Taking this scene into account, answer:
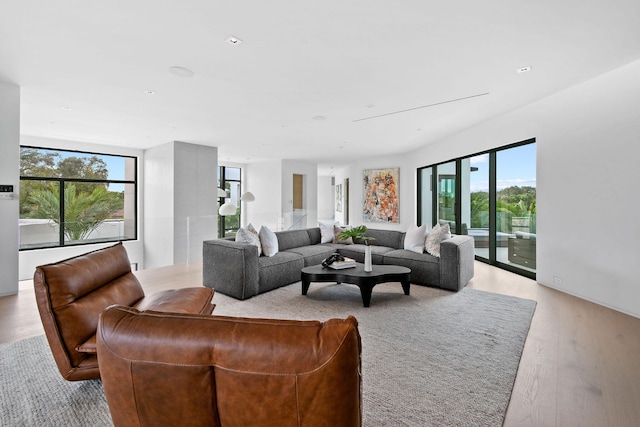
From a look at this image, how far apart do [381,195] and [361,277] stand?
6300mm

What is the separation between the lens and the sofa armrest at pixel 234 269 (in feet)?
12.9

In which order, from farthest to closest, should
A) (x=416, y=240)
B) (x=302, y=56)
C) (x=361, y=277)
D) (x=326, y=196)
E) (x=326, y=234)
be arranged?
1. (x=326, y=196)
2. (x=326, y=234)
3. (x=416, y=240)
4. (x=361, y=277)
5. (x=302, y=56)

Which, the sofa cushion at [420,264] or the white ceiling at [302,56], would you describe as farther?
the sofa cushion at [420,264]

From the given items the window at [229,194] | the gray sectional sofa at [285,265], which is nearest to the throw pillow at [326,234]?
the gray sectional sofa at [285,265]

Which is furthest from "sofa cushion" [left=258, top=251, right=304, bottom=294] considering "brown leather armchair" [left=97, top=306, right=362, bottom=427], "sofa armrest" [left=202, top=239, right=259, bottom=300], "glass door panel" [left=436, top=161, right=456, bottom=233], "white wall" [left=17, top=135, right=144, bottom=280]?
"white wall" [left=17, top=135, right=144, bottom=280]

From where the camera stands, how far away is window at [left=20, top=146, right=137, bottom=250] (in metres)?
6.72

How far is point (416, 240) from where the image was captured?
509 centimetres

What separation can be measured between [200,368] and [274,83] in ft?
11.8

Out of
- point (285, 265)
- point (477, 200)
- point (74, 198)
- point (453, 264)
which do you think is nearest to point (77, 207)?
point (74, 198)

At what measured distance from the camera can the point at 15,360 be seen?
2.43 metres

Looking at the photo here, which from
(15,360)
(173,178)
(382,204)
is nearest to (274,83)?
(15,360)

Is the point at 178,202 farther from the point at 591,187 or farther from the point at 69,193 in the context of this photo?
the point at 591,187

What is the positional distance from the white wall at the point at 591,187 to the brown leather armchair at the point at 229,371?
4144mm

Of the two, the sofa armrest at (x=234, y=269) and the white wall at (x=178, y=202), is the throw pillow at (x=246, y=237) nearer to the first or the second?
the sofa armrest at (x=234, y=269)
